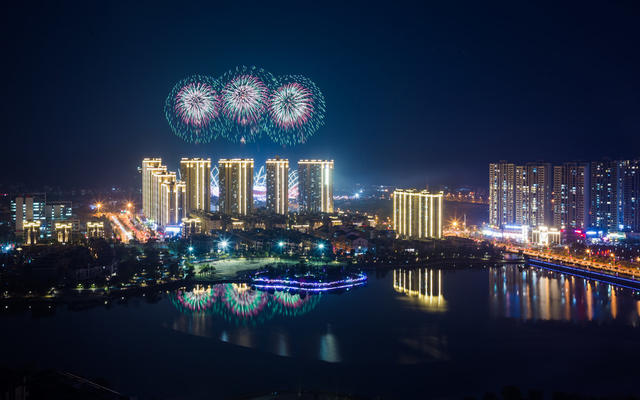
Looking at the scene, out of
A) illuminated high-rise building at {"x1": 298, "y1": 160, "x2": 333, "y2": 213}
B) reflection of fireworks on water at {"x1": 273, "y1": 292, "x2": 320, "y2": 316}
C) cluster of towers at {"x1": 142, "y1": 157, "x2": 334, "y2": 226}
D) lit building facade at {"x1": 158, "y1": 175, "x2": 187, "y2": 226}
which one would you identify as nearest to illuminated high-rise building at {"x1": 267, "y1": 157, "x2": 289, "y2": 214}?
cluster of towers at {"x1": 142, "y1": 157, "x2": 334, "y2": 226}

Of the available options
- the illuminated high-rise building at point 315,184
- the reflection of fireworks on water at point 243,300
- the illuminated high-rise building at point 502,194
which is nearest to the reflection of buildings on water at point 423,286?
the reflection of fireworks on water at point 243,300

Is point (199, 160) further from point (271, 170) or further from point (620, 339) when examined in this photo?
point (620, 339)

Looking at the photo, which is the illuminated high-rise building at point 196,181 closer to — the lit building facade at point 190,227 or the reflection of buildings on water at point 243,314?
the lit building facade at point 190,227

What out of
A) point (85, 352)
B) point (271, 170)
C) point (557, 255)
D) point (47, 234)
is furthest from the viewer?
point (271, 170)

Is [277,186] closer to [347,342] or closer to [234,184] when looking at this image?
[234,184]

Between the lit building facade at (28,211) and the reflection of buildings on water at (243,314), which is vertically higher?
the lit building facade at (28,211)

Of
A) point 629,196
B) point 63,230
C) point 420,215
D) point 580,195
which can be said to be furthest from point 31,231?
point 629,196

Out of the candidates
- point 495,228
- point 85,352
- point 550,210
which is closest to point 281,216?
point 495,228
